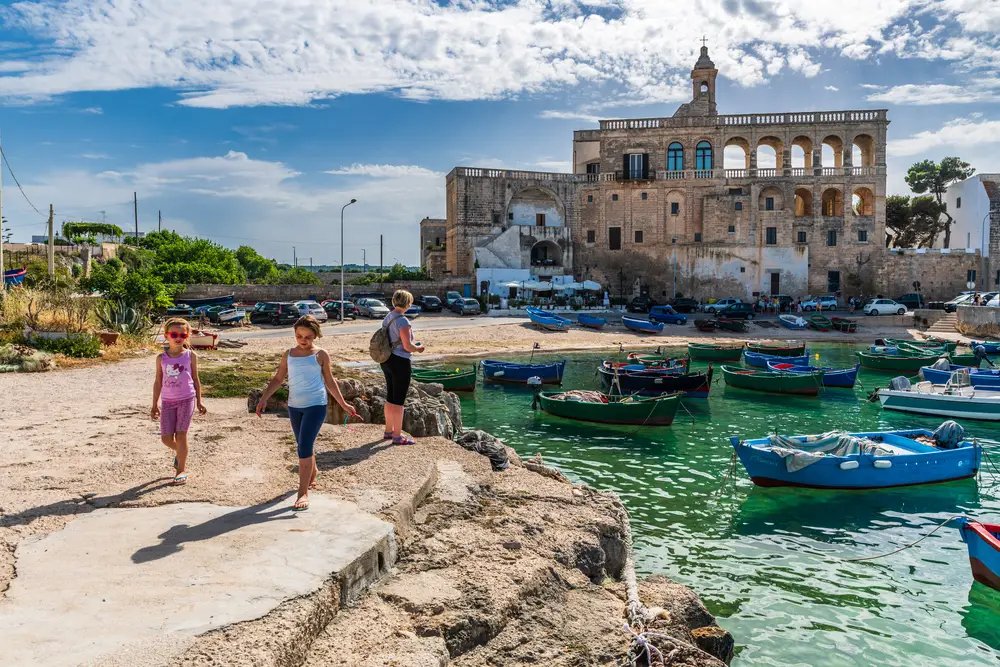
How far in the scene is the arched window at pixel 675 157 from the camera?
54250 mm

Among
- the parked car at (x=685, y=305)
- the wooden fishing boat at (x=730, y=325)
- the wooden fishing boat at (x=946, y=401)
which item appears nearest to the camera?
the wooden fishing boat at (x=946, y=401)

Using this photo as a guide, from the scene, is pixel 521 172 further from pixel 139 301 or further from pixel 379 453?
pixel 379 453

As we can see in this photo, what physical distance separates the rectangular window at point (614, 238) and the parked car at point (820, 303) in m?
13.9

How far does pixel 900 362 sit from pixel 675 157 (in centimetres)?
2854

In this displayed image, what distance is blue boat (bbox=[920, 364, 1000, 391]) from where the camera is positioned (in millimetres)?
22391

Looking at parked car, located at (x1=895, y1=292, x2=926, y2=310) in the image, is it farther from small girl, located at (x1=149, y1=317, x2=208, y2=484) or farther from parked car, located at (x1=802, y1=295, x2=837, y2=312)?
small girl, located at (x1=149, y1=317, x2=208, y2=484)

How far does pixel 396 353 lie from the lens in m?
8.66

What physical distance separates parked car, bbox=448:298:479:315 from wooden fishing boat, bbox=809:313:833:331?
2064cm


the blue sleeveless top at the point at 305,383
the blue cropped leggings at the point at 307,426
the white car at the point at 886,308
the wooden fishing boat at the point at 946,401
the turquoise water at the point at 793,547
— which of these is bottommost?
the turquoise water at the point at 793,547

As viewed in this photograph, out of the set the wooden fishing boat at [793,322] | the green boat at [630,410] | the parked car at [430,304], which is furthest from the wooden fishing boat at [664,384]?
the parked car at [430,304]

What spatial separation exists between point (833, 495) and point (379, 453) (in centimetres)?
890

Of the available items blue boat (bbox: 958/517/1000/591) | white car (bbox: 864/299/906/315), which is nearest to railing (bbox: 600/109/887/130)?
white car (bbox: 864/299/906/315)

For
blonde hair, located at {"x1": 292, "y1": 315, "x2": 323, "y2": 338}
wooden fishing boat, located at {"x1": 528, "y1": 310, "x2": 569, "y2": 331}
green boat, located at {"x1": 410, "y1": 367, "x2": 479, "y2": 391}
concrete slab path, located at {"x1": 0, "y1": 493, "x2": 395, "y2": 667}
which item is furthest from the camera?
wooden fishing boat, located at {"x1": 528, "y1": 310, "x2": 569, "y2": 331}

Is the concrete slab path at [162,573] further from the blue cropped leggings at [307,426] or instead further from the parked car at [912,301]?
the parked car at [912,301]
